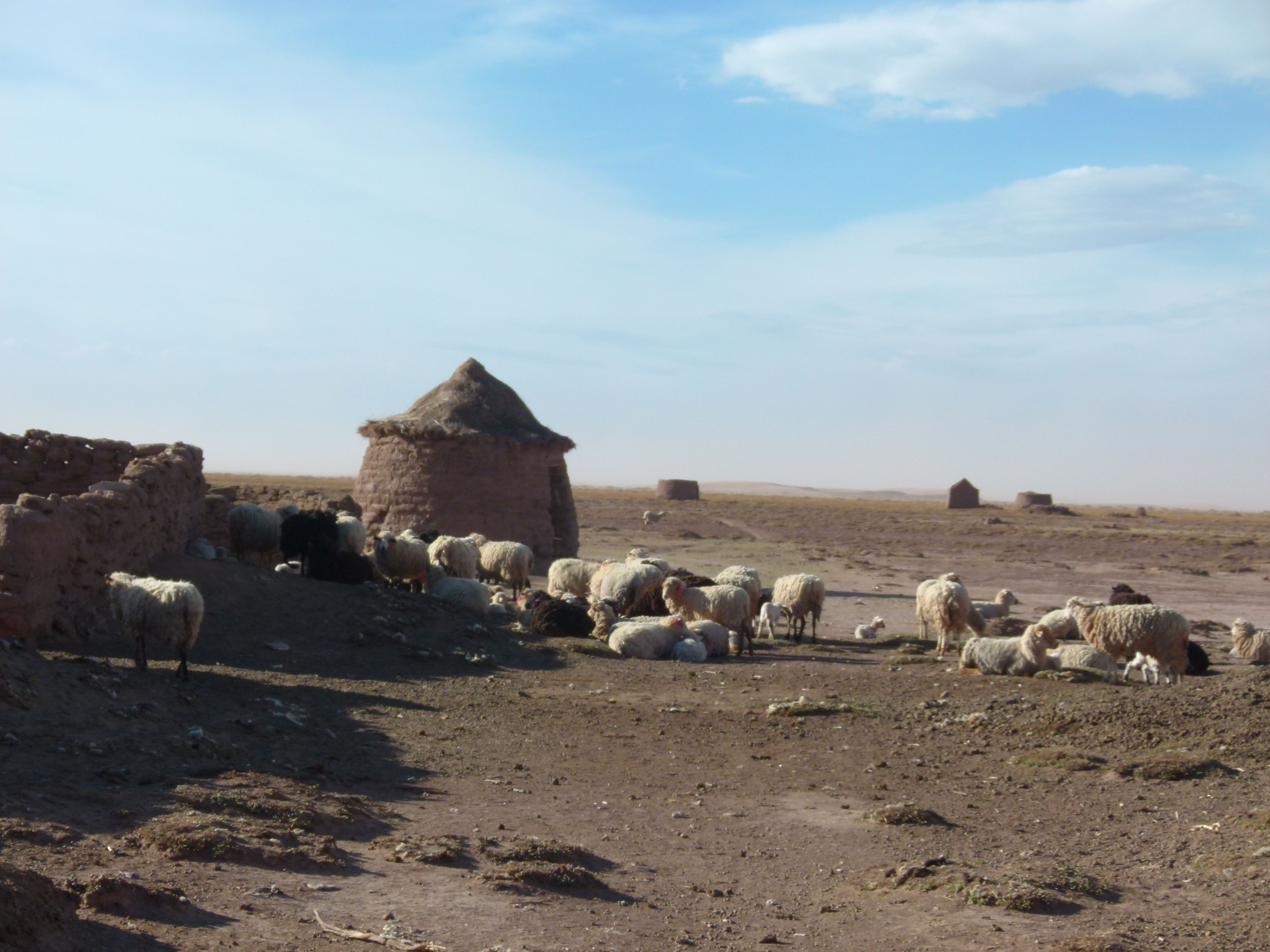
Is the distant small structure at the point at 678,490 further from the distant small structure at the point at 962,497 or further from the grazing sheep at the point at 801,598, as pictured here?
the grazing sheep at the point at 801,598

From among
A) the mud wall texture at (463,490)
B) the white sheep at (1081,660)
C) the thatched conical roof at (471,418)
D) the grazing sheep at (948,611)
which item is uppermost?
the thatched conical roof at (471,418)

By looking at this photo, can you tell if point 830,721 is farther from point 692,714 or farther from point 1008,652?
point 1008,652

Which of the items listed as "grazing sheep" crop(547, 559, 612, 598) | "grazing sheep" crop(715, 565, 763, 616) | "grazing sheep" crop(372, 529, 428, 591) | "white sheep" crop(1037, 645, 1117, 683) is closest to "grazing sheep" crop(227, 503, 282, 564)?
"grazing sheep" crop(372, 529, 428, 591)

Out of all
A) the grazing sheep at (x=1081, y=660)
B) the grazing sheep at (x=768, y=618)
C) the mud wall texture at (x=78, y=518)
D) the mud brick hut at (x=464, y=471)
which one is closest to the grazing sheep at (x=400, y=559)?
the mud wall texture at (x=78, y=518)

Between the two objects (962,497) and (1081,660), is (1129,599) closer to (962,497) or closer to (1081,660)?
(1081,660)

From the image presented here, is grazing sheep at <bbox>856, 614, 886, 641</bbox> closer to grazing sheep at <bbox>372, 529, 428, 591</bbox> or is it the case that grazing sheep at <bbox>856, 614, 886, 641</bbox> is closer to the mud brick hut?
grazing sheep at <bbox>372, 529, 428, 591</bbox>

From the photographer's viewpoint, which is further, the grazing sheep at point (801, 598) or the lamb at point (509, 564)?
the lamb at point (509, 564)

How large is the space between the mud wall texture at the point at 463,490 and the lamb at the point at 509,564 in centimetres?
391

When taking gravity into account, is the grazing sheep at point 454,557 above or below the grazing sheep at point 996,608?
above

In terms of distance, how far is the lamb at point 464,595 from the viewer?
1642 cm

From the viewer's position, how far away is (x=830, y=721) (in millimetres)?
11078

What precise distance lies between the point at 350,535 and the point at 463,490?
693cm

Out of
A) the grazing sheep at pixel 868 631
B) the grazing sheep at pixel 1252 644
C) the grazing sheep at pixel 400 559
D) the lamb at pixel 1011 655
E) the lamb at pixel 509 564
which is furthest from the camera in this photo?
the lamb at pixel 509 564

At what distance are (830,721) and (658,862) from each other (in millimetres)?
4782
